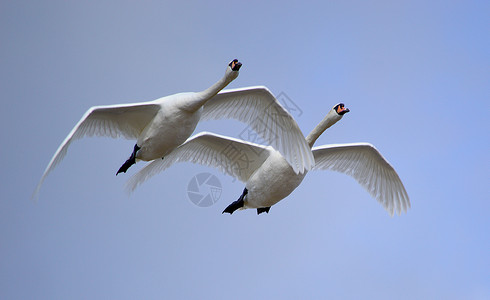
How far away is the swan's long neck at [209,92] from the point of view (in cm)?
2247

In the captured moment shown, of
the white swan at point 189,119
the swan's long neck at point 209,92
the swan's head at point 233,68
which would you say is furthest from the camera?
the white swan at point 189,119

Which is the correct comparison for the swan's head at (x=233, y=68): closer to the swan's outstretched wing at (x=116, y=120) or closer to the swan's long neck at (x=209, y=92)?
the swan's long neck at (x=209, y=92)

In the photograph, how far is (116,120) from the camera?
2319 centimetres

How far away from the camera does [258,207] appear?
25.0m

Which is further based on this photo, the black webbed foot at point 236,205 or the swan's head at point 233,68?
the black webbed foot at point 236,205

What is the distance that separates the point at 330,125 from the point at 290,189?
6.25 feet

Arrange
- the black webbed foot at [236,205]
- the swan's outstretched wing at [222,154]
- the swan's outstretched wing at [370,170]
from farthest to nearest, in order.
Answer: the swan's outstretched wing at [370,170]
the black webbed foot at [236,205]
the swan's outstretched wing at [222,154]

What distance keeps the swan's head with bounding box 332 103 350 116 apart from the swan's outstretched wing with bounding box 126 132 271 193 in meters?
2.07

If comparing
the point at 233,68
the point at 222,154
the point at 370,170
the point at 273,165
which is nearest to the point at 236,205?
the point at 222,154

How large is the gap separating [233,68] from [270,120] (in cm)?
160

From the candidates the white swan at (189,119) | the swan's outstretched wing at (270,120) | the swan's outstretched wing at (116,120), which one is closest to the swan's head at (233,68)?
the white swan at (189,119)

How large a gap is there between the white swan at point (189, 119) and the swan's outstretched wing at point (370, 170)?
90.2 inches

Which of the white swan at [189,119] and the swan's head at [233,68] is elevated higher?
the swan's head at [233,68]

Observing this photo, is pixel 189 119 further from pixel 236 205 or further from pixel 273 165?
pixel 236 205
